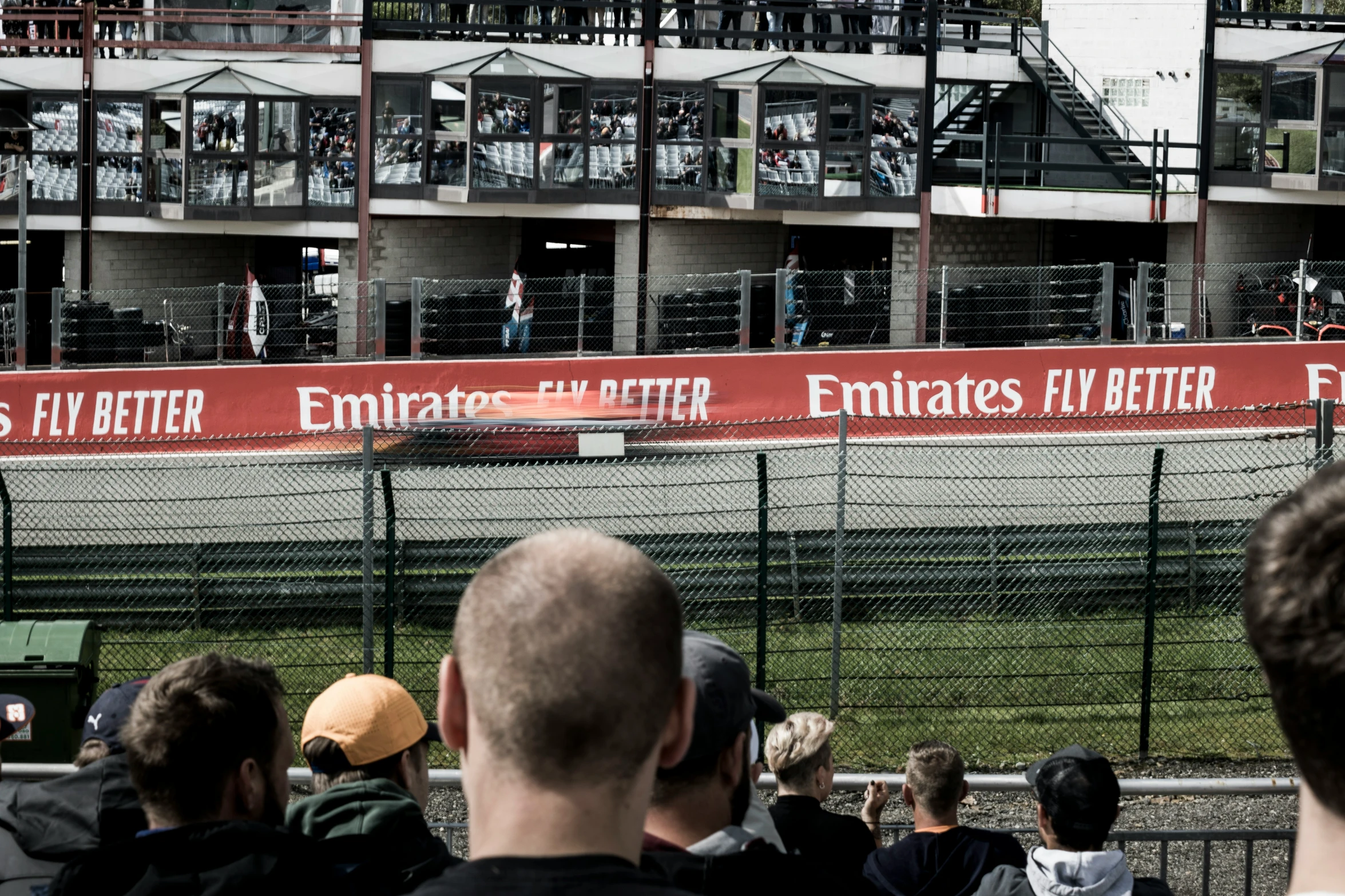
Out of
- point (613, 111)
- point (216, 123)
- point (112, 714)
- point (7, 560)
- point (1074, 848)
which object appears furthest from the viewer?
point (613, 111)

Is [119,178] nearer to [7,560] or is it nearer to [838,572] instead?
[7,560]

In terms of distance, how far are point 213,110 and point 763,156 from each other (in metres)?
9.07

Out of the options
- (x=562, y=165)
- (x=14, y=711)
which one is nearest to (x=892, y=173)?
(x=562, y=165)

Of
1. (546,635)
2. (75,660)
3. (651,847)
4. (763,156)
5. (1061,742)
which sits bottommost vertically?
(1061,742)

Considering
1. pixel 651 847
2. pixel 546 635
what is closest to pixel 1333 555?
pixel 546 635

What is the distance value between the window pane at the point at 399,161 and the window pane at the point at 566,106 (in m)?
2.20

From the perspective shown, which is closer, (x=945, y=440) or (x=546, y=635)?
(x=546, y=635)

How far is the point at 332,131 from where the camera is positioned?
2642 cm

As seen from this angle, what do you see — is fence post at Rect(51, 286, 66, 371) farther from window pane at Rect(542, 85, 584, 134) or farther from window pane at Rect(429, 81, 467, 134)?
window pane at Rect(542, 85, 584, 134)

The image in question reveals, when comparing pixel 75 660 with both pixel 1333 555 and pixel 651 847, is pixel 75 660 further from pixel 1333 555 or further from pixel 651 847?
pixel 1333 555

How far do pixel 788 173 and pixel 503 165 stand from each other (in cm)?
474

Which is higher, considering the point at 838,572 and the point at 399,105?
the point at 399,105

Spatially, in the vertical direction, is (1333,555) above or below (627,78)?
below

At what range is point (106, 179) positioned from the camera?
2638 centimetres
